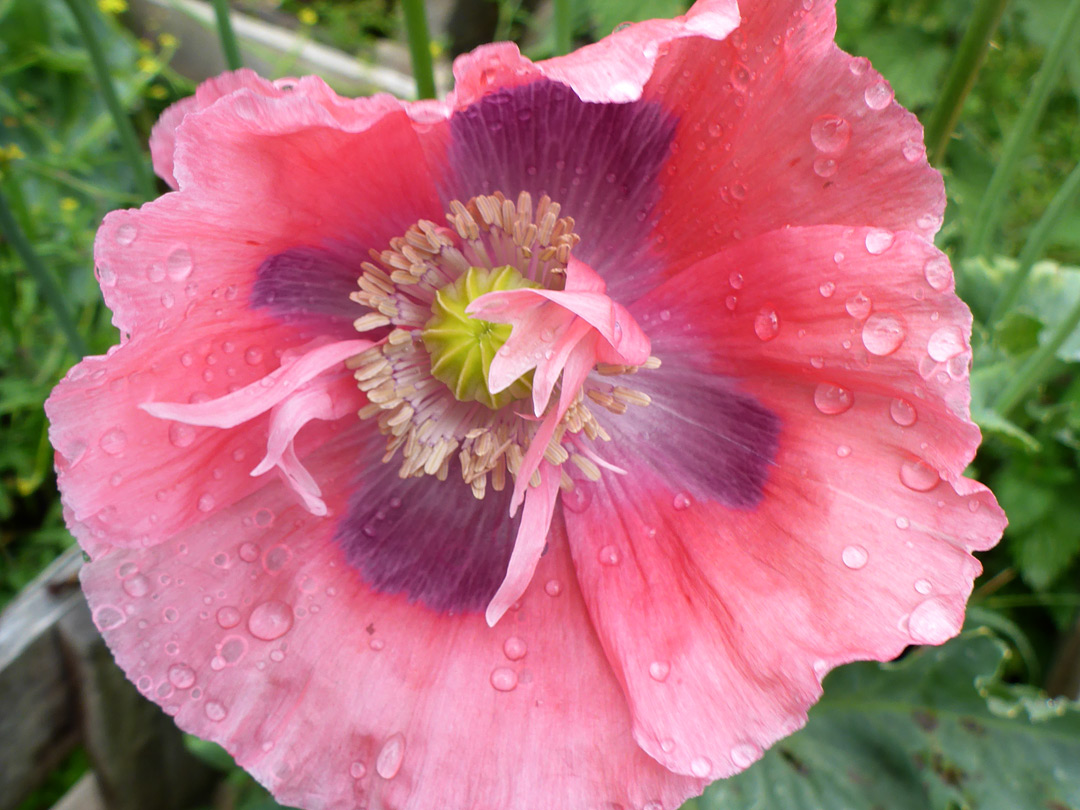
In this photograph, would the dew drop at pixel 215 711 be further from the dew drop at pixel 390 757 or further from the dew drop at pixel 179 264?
the dew drop at pixel 179 264

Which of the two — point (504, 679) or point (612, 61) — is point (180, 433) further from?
point (612, 61)

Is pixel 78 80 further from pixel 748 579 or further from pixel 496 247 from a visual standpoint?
pixel 748 579

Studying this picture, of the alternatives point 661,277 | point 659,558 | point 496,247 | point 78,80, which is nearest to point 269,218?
point 496,247

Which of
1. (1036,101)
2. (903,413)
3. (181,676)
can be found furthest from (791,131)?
(181,676)

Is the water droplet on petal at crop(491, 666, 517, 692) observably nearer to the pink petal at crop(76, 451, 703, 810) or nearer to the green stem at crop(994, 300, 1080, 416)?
the pink petal at crop(76, 451, 703, 810)

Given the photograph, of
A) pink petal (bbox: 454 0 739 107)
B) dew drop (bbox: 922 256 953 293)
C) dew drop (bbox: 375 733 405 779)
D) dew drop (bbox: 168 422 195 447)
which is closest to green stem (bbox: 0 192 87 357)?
dew drop (bbox: 168 422 195 447)

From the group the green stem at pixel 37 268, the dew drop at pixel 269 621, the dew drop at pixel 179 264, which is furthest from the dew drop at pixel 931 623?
the green stem at pixel 37 268
